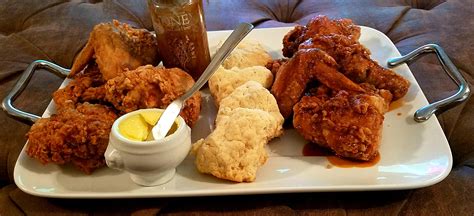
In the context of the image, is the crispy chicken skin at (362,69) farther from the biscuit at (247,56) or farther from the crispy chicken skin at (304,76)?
the biscuit at (247,56)

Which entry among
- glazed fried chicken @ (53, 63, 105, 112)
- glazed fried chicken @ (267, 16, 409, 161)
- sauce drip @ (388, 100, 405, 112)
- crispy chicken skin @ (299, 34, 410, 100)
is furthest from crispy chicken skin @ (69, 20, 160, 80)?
sauce drip @ (388, 100, 405, 112)

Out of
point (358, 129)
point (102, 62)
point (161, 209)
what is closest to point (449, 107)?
point (358, 129)

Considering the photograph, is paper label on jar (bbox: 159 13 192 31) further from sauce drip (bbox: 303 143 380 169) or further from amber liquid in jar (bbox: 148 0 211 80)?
sauce drip (bbox: 303 143 380 169)

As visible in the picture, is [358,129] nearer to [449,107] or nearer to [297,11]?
[449,107]

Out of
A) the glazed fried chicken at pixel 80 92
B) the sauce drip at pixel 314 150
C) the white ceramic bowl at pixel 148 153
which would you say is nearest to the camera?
the white ceramic bowl at pixel 148 153

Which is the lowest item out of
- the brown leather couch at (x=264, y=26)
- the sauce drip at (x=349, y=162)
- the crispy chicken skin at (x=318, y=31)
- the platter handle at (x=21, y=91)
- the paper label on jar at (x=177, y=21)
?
the brown leather couch at (x=264, y=26)

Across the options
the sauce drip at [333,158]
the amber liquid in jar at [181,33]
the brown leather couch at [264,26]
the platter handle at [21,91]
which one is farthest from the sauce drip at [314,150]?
the platter handle at [21,91]

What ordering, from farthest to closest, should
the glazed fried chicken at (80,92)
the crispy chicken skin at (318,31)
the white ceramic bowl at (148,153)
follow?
the crispy chicken skin at (318,31) < the glazed fried chicken at (80,92) < the white ceramic bowl at (148,153)
